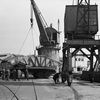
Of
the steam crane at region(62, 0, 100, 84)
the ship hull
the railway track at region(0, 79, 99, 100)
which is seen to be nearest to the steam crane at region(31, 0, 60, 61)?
the ship hull

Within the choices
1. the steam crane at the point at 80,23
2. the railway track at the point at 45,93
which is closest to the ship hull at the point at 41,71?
the steam crane at the point at 80,23

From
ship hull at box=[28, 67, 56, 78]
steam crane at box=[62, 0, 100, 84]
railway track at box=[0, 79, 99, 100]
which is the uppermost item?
steam crane at box=[62, 0, 100, 84]

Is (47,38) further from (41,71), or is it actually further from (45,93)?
(45,93)

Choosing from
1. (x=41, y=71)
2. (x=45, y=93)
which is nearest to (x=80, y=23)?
(x=41, y=71)

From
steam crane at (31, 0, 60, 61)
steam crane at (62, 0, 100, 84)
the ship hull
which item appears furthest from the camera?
steam crane at (31, 0, 60, 61)

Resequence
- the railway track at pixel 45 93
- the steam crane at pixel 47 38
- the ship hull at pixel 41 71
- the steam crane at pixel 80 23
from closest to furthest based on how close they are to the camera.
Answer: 1. the railway track at pixel 45 93
2. the steam crane at pixel 80 23
3. the ship hull at pixel 41 71
4. the steam crane at pixel 47 38

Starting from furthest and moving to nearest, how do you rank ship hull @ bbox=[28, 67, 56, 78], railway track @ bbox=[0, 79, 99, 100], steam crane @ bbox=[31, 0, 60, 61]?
steam crane @ bbox=[31, 0, 60, 61] < ship hull @ bbox=[28, 67, 56, 78] < railway track @ bbox=[0, 79, 99, 100]

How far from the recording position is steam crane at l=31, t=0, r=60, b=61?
263 ft

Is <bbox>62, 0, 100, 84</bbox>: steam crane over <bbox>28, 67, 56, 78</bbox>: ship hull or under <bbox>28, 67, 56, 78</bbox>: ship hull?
over

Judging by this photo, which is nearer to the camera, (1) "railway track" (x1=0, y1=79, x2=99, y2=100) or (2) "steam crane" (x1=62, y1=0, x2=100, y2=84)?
(1) "railway track" (x1=0, y1=79, x2=99, y2=100)

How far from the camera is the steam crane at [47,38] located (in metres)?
80.2

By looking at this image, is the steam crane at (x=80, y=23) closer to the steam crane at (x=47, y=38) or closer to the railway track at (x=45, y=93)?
the railway track at (x=45, y=93)

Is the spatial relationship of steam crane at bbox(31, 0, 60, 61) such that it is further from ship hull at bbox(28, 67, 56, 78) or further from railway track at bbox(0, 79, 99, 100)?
railway track at bbox(0, 79, 99, 100)

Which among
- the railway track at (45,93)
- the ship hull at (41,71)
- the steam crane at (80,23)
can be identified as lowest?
the railway track at (45,93)
